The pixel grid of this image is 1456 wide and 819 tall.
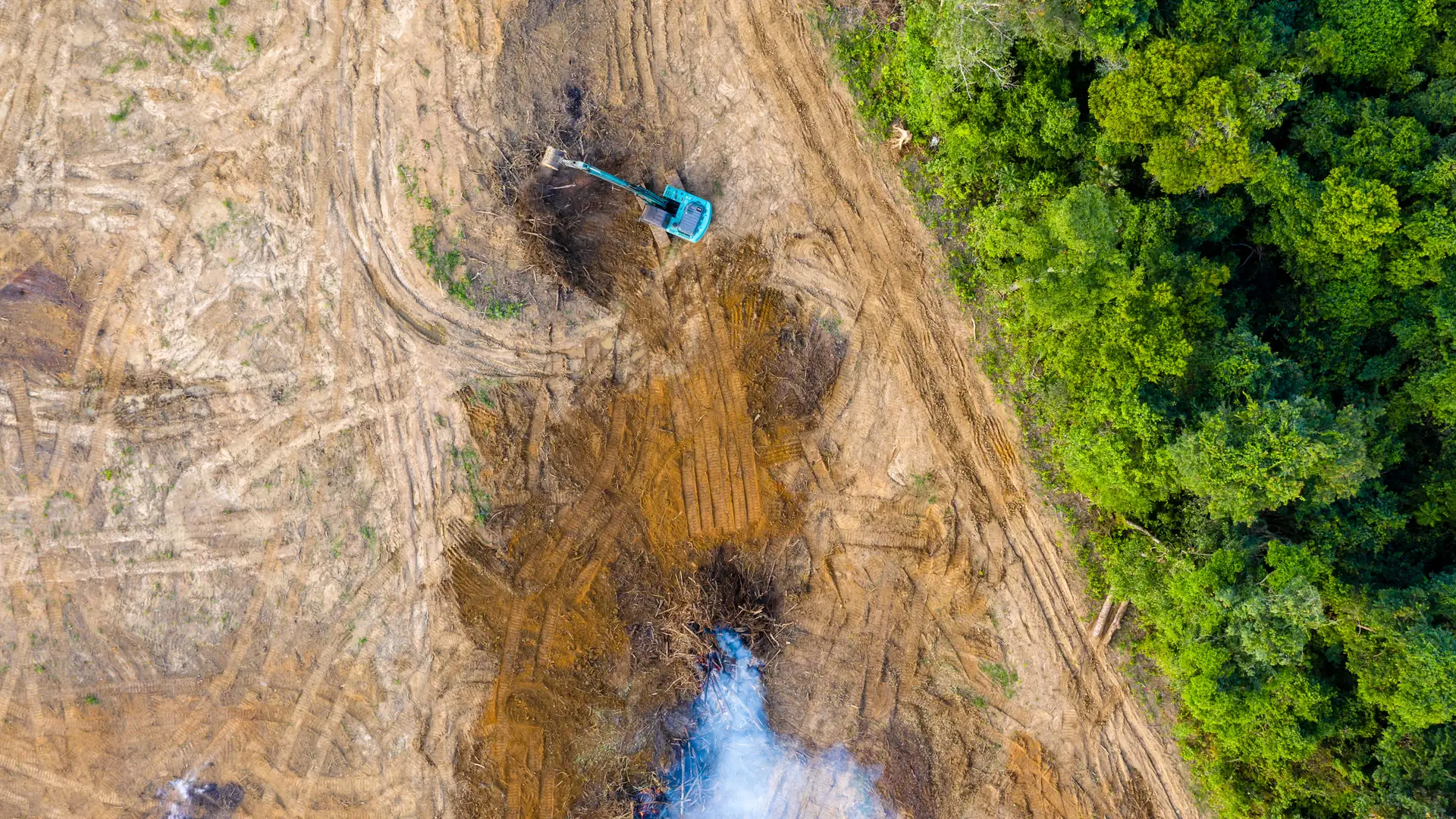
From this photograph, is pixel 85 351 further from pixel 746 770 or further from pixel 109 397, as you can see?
pixel 746 770

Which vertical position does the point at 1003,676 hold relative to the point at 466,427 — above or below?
below

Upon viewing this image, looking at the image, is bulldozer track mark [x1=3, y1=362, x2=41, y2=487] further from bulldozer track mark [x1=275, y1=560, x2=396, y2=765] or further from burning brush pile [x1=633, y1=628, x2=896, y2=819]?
burning brush pile [x1=633, y1=628, x2=896, y2=819]

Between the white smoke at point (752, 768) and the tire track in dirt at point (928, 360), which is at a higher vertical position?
the tire track in dirt at point (928, 360)

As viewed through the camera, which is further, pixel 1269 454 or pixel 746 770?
pixel 746 770

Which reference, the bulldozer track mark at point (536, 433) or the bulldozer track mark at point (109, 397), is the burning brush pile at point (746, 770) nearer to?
the bulldozer track mark at point (536, 433)

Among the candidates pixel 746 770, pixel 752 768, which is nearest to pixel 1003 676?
pixel 752 768

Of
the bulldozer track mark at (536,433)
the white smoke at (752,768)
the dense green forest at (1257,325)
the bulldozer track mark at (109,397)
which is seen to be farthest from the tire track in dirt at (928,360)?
the bulldozer track mark at (109,397)
